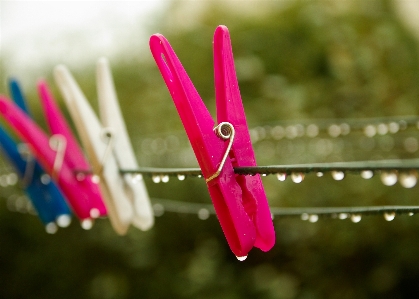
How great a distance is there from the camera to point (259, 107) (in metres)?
1.95

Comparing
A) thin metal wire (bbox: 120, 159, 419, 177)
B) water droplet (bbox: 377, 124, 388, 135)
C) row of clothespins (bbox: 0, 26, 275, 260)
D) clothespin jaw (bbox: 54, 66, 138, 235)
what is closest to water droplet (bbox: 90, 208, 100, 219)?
row of clothespins (bbox: 0, 26, 275, 260)

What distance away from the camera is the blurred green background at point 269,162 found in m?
1.80

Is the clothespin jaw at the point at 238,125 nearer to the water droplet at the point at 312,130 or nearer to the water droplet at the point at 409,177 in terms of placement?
the water droplet at the point at 409,177

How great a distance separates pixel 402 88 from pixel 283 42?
55 centimetres

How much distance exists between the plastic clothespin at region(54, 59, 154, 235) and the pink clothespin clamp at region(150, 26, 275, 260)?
23 centimetres

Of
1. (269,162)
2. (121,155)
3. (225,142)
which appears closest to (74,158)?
(121,155)

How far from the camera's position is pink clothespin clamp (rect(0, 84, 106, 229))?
75 centimetres

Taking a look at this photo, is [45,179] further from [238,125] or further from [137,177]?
[238,125]

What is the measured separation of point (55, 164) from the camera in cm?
76

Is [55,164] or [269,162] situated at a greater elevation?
[55,164]

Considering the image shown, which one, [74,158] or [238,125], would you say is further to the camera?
[74,158]

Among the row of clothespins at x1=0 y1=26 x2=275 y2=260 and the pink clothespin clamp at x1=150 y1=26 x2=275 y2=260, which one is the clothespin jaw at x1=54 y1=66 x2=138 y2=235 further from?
the pink clothespin clamp at x1=150 y1=26 x2=275 y2=260

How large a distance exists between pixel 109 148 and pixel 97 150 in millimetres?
19

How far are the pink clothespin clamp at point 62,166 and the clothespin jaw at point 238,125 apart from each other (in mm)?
356
